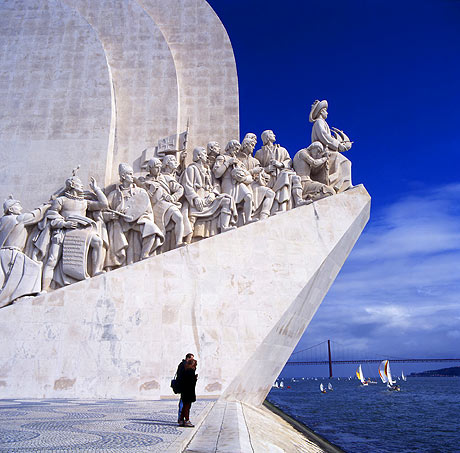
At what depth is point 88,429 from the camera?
113 inches

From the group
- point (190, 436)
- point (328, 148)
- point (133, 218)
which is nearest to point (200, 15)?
point (328, 148)

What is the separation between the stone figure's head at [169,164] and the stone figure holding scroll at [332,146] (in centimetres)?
248

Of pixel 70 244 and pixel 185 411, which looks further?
→ pixel 70 244

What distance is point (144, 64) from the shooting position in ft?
29.9

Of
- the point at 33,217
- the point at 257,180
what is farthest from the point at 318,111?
the point at 33,217

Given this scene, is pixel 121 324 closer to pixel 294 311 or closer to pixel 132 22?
pixel 294 311

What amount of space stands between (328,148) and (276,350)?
12.2ft

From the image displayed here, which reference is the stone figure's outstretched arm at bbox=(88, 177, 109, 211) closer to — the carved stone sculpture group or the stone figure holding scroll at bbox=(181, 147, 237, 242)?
the carved stone sculpture group

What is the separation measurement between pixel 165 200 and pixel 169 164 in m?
0.80

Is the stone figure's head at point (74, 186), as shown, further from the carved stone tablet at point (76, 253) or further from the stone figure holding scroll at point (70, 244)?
the carved stone tablet at point (76, 253)

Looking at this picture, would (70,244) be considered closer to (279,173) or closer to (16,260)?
(16,260)

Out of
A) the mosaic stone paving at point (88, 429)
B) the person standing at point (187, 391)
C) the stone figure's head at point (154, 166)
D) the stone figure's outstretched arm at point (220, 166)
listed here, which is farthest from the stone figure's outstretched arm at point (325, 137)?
the person standing at point (187, 391)

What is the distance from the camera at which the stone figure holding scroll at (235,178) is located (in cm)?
731

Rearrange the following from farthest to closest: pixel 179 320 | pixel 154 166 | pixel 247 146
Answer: pixel 247 146 < pixel 154 166 < pixel 179 320
